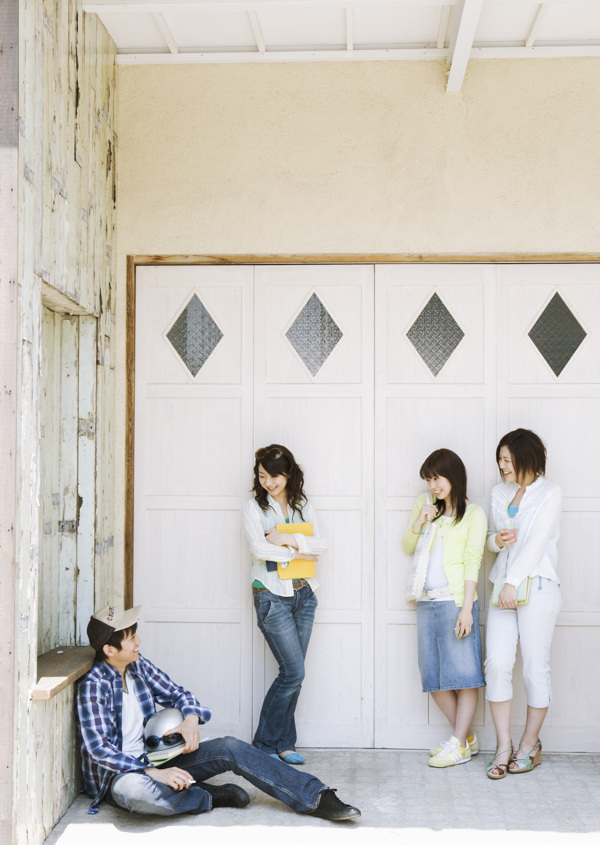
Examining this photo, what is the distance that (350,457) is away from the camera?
4305 mm

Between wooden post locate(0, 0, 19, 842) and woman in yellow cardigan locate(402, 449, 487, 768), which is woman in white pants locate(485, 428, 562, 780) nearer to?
woman in yellow cardigan locate(402, 449, 487, 768)

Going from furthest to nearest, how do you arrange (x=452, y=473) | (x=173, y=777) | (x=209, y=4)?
(x=452, y=473) < (x=209, y=4) < (x=173, y=777)

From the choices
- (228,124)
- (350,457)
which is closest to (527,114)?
(228,124)

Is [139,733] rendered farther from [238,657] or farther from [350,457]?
[350,457]

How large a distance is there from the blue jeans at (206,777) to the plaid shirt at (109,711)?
73mm

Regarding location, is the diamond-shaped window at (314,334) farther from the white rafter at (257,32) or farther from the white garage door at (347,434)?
the white rafter at (257,32)

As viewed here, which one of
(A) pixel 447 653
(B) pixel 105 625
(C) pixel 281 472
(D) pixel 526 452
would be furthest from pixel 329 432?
(B) pixel 105 625

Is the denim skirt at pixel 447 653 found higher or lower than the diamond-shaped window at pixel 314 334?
lower

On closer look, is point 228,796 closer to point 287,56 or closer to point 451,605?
point 451,605

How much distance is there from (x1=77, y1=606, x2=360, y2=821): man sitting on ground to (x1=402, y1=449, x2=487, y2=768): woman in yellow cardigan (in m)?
0.92

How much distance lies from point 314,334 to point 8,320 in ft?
5.93

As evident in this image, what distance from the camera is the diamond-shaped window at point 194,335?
4359 mm

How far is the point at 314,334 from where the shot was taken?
433 centimetres

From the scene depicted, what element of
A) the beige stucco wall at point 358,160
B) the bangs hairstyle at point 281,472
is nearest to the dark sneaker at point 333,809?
the bangs hairstyle at point 281,472
